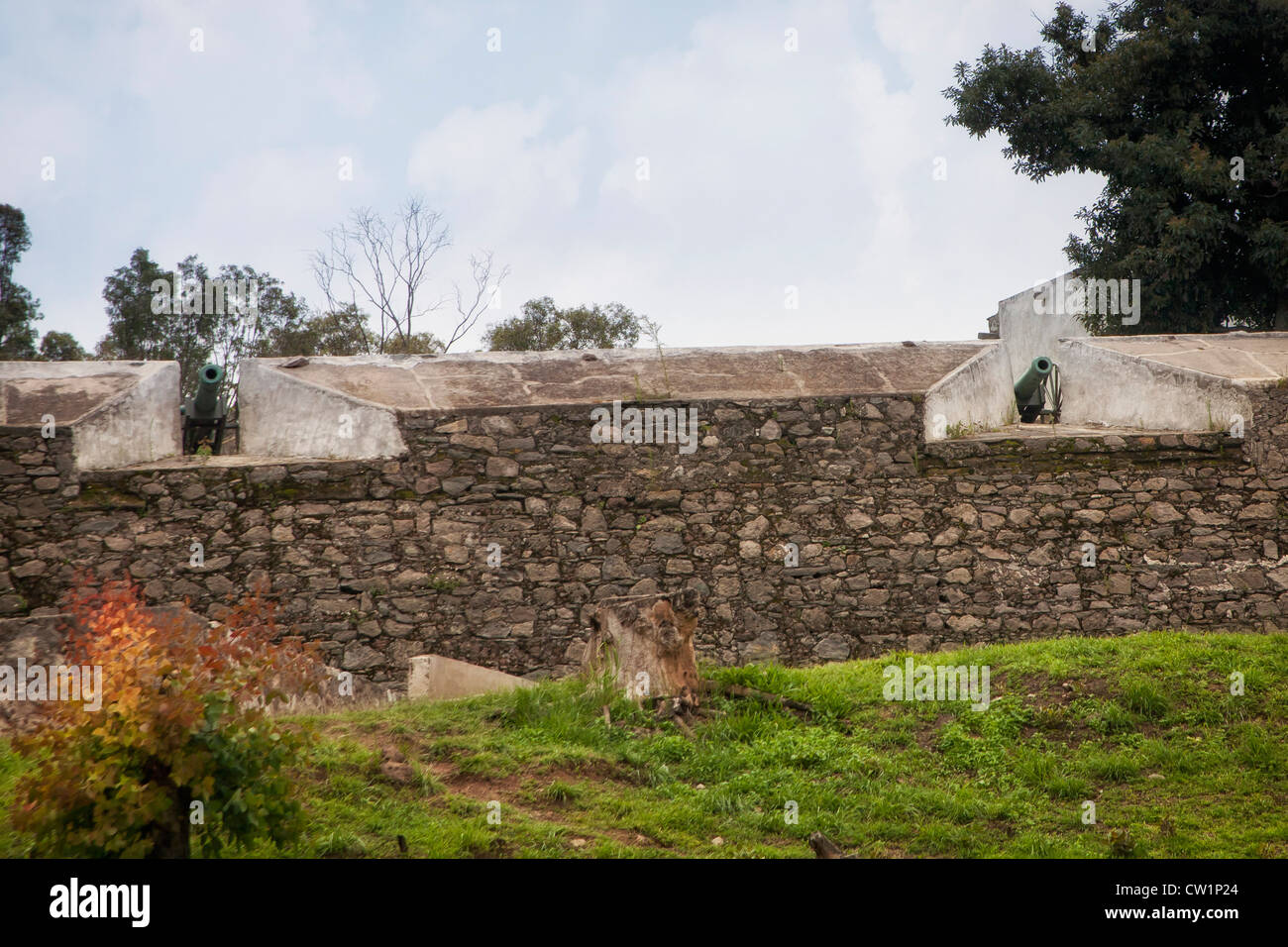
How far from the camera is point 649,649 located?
22.0 feet

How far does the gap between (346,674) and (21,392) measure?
3703 millimetres

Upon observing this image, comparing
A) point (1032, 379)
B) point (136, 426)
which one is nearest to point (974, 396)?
point (1032, 379)

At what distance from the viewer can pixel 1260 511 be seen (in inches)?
389

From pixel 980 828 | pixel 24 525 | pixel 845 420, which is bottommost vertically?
pixel 980 828

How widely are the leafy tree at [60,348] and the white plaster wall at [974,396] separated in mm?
17787

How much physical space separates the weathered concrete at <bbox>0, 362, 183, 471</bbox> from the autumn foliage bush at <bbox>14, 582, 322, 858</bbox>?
5.45m

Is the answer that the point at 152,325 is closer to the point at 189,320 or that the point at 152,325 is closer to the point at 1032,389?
the point at 189,320

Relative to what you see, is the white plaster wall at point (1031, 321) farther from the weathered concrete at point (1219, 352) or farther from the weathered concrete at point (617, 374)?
the weathered concrete at point (617, 374)

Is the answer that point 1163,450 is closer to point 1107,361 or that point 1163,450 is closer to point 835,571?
point 1107,361

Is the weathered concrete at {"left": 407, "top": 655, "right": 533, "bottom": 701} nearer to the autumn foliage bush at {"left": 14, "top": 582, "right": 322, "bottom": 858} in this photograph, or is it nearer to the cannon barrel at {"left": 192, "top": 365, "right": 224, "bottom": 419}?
the autumn foliage bush at {"left": 14, "top": 582, "right": 322, "bottom": 858}

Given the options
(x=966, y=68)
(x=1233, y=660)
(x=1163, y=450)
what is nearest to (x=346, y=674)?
(x=1233, y=660)

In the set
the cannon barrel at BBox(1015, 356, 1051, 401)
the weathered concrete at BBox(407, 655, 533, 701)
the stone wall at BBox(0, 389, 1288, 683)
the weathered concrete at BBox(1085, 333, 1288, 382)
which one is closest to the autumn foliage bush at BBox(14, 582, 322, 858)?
the weathered concrete at BBox(407, 655, 533, 701)

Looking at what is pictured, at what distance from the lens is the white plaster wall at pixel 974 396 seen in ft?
32.9

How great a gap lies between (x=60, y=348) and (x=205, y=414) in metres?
14.1
